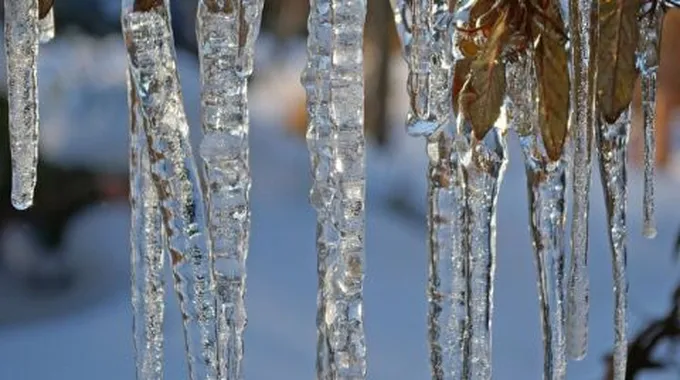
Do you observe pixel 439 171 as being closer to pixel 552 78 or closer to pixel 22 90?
pixel 552 78

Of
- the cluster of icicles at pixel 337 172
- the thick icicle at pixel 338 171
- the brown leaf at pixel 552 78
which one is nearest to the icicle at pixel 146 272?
the cluster of icicles at pixel 337 172

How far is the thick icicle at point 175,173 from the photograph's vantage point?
18.3 inches

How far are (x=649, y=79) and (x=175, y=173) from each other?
0.29 m

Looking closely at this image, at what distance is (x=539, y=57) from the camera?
0.52 meters

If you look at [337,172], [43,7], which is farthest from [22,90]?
[337,172]

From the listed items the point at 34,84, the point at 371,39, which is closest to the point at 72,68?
the point at 371,39

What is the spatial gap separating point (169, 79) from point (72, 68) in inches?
187

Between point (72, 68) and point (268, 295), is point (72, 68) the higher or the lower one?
the higher one

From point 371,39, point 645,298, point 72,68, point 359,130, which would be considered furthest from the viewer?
point 72,68

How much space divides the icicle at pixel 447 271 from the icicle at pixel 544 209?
Answer: 0.05m

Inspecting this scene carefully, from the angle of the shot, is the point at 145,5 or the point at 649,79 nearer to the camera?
the point at 145,5

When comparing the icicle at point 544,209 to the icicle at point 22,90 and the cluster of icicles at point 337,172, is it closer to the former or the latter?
the cluster of icicles at point 337,172

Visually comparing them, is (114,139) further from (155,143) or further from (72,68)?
(155,143)

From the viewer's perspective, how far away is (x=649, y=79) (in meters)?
0.59
